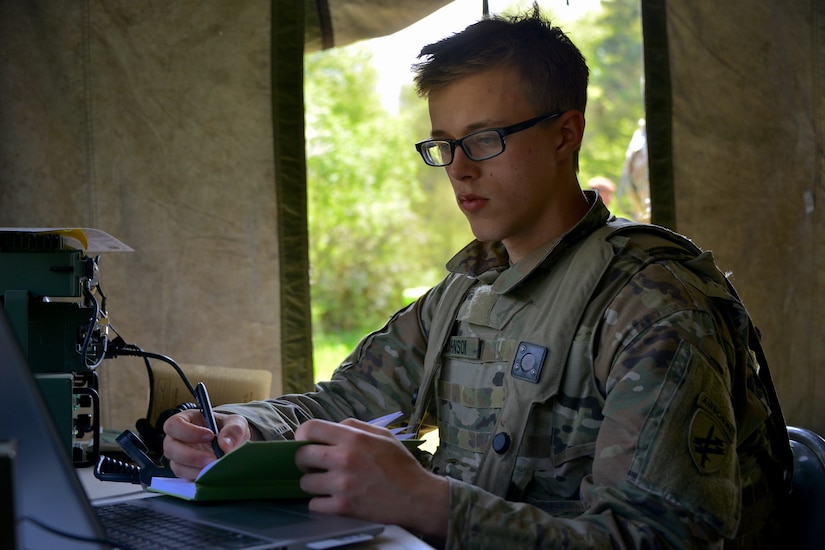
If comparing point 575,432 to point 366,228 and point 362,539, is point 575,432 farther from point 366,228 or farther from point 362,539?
point 366,228

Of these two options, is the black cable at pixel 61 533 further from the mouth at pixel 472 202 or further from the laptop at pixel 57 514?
the mouth at pixel 472 202

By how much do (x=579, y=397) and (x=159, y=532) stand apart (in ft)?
2.36

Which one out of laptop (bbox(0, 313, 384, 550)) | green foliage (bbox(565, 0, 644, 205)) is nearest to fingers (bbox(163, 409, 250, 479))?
laptop (bbox(0, 313, 384, 550))

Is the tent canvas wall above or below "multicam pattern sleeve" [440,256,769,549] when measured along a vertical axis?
above

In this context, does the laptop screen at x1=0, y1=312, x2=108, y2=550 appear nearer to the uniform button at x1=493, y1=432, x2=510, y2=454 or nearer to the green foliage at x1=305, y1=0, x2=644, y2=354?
the uniform button at x1=493, y1=432, x2=510, y2=454

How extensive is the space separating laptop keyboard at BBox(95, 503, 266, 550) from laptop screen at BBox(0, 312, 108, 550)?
9.9 inches

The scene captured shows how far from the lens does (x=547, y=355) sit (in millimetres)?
1554

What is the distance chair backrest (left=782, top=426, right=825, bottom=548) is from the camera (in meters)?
1.49

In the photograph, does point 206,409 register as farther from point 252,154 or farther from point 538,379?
point 252,154

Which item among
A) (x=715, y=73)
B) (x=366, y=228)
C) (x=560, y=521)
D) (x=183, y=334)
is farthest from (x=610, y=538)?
(x=366, y=228)

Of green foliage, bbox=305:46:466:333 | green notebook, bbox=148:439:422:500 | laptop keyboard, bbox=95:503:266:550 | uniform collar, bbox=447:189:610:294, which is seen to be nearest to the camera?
laptop keyboard, bbox=95:503:266:550

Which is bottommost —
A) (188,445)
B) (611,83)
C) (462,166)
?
(188,445)

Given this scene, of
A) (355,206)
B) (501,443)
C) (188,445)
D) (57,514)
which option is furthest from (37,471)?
(355,206)

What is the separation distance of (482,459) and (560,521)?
1.15ft
